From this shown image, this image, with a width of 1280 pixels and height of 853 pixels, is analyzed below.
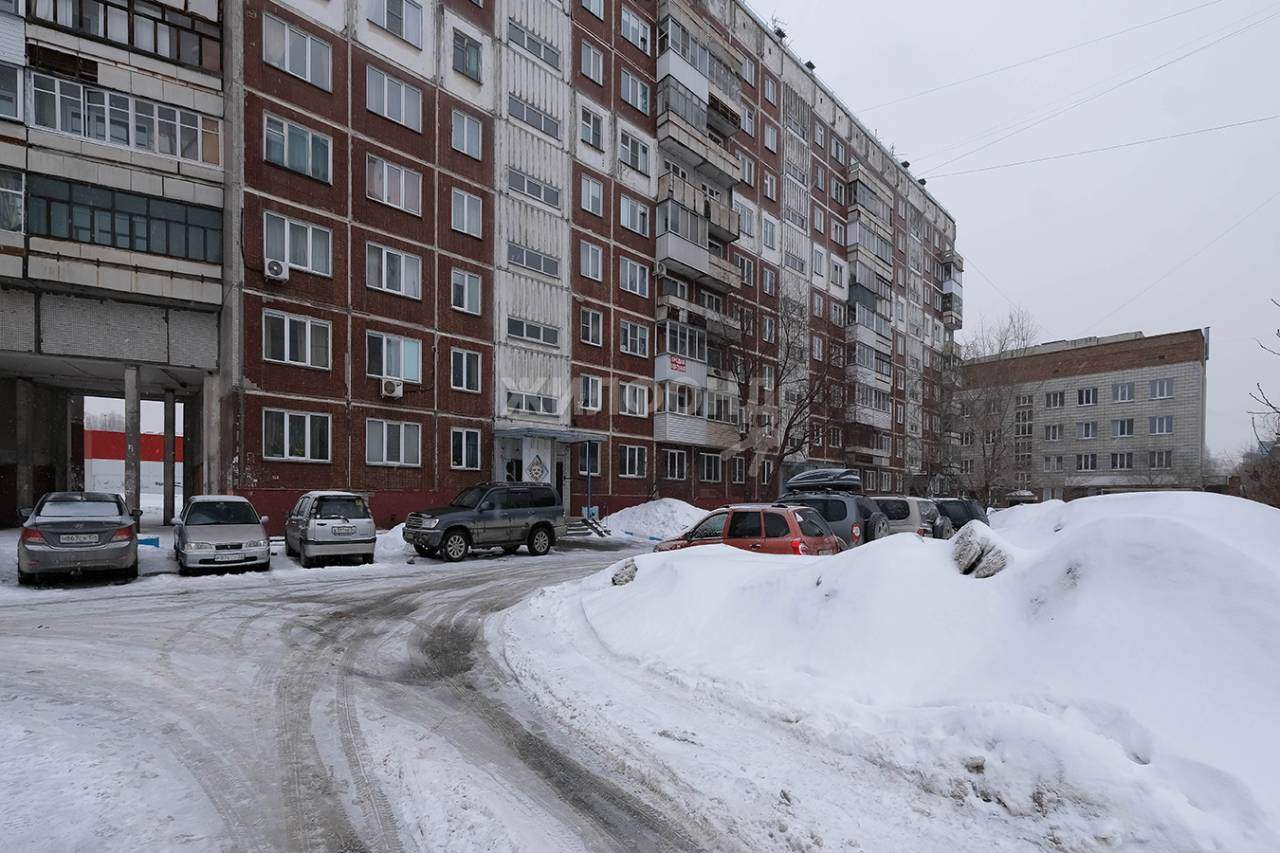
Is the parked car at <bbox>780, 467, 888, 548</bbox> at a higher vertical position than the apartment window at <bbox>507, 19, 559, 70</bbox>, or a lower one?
lower

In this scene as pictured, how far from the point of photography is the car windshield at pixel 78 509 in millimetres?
12266

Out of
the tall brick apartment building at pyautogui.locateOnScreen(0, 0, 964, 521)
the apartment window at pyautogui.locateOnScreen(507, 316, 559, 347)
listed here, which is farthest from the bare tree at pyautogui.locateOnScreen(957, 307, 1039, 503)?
the apartment window at pyautogui.locateOnScreen(507, 316, 559, 347)

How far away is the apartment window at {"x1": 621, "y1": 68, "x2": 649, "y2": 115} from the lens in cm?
3102

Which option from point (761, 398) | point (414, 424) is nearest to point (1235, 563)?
point (414, 424)

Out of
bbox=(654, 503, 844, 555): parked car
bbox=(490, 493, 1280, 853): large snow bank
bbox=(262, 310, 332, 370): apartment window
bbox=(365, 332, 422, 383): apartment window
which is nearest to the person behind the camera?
bbox=(490, 493, 1280, 853): large snow bank

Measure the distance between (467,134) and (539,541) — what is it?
15.8 m

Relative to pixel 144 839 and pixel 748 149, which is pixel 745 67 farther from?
pixel 144 839

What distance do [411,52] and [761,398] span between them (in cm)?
2356

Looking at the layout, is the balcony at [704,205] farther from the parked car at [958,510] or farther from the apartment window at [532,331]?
the parked car at [958,510]

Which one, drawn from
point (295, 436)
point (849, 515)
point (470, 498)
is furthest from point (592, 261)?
point (849, 515)

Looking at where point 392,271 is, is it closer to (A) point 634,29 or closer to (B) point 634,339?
(B) point 634,339

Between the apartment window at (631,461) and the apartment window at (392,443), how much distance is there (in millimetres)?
9727

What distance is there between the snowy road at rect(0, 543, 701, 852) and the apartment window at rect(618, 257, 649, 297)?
76.5ft

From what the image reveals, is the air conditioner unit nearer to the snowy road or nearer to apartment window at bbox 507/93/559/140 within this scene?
apartment window at bbox 507/93/559/140
